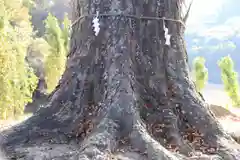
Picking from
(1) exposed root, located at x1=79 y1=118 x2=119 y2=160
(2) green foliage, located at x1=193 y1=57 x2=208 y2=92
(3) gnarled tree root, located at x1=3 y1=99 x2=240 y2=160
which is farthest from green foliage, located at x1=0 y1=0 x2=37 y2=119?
(1) exposed root, located at x1=79 y1=118 x2=119 y2=160

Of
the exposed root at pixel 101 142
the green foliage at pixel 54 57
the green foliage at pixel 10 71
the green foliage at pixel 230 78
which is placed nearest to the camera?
the exposed root at pixel 101 142

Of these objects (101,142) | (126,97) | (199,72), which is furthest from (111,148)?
(199,72)

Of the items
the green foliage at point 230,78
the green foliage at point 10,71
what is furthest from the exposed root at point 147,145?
the green foliage at point 230,78

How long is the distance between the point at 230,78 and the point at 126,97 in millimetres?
14821

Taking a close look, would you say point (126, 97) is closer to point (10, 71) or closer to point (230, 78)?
point (10, 71)

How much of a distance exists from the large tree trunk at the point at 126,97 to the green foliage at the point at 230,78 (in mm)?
14169

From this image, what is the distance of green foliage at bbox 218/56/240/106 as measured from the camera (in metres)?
16.7

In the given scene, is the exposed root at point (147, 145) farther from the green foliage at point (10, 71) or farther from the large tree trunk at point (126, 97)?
the green foliage at point (10, 71)

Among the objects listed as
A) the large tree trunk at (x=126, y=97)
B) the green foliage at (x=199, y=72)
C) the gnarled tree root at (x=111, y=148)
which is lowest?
the gnarled tree root at (x=111, y=148)

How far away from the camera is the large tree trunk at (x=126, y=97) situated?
99.1 inches

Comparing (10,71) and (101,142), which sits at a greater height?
(10,71)

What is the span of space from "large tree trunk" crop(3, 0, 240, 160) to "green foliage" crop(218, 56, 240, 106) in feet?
46.5

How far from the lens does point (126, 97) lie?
8.31ft

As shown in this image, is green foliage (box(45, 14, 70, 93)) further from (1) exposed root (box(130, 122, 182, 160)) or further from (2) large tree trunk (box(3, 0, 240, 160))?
(1) exposed root (box(130, 122, 182, 160))
